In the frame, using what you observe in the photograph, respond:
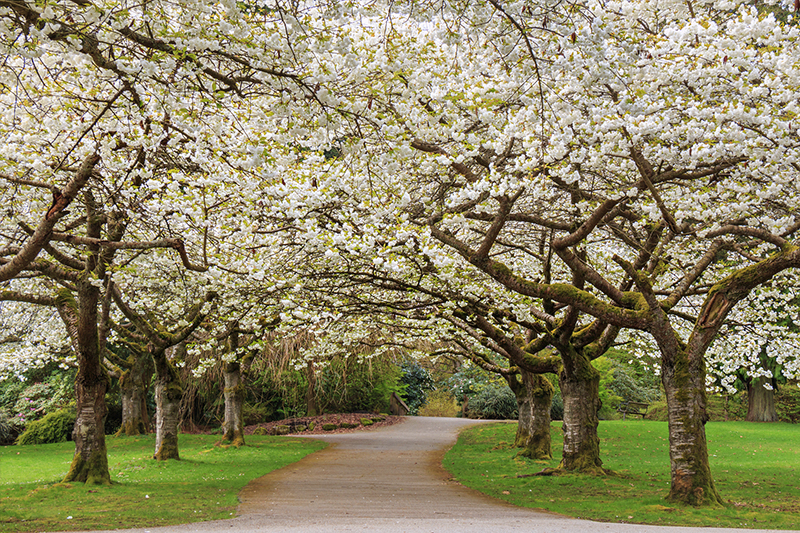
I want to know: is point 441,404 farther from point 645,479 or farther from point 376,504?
point 376,504

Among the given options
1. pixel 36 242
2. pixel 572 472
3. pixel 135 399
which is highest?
pixel 36 242

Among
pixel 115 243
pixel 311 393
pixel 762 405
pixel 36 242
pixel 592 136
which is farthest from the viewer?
pixel 311 393

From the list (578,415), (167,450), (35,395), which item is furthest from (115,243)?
(35,395)

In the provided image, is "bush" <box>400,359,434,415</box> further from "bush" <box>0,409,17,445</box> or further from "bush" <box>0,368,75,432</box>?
"bush" <box>0,409,17,445</box>

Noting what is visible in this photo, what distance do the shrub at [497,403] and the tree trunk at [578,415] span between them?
1777 cm

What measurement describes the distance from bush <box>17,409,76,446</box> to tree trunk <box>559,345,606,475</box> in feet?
60.3

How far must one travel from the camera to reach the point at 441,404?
43.2m

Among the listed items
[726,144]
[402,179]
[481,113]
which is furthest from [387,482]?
[726,144]

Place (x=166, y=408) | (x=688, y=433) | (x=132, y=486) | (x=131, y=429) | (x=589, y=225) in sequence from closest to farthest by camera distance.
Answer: (x=589, y=225) < (x=688, y=433) < (x=132, y=486) < (x=166, y=408) < (x=131, y=429)

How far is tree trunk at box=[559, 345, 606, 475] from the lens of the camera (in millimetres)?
12438

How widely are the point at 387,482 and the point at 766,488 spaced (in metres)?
7.67

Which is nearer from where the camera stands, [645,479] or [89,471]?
[89,471]

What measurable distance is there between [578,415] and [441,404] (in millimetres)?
31527

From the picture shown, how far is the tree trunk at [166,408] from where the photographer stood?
14656mm
